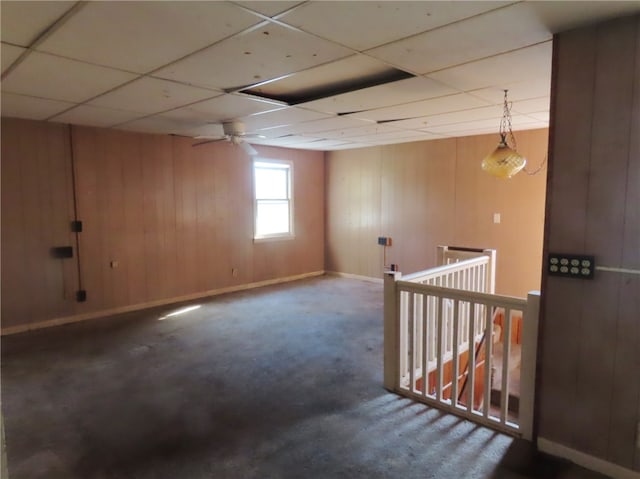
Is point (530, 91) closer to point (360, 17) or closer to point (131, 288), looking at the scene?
point (360, 17)

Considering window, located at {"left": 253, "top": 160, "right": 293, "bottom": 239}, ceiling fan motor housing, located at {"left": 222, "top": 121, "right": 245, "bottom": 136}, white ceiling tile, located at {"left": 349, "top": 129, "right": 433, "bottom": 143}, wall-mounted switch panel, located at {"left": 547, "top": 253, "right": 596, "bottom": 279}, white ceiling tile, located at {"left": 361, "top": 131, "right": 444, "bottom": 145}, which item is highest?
white ceiling tile, located at {"left": 361, "top": 131, "right": 444, "bottom": 145}

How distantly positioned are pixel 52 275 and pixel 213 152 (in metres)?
2.63

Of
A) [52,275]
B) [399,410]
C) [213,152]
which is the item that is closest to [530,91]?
[399,410]

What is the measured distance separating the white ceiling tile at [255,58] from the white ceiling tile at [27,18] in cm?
72

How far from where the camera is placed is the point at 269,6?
6.00 feet

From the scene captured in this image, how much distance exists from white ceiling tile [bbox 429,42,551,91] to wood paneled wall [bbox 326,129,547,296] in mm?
2472

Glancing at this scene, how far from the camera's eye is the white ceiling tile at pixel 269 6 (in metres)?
1.79

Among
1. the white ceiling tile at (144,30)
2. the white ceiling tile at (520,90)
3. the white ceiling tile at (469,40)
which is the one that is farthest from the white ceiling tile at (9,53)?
the white ceiling tile at (520,90)

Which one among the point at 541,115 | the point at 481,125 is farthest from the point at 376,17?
the point at 481,125

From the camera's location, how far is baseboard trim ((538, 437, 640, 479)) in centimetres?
207

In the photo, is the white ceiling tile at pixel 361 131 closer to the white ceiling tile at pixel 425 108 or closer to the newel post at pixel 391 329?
the white ceiling tile at pixel 425 108

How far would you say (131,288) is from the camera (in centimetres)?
525

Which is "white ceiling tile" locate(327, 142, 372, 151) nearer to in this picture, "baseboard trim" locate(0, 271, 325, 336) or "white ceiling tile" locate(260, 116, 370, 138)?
"white ceiling tile" locate(260, 116, 370, 138)

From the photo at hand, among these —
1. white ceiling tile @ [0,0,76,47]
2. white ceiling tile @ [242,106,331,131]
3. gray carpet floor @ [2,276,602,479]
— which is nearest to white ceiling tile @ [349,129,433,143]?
white ceiling tile @ [242,106,331,131]
